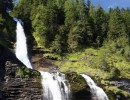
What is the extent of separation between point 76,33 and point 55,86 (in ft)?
109

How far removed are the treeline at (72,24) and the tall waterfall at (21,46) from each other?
3.02 m

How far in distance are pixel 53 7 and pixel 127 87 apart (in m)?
33.0

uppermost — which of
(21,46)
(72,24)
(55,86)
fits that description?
(72,24)

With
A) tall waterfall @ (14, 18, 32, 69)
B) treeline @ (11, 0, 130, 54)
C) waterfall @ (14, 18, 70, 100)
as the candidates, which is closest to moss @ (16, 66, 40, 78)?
waterfall @ (14, 18, 70, 100)

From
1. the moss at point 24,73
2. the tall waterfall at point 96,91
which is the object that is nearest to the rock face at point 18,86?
the moss at point 24,73

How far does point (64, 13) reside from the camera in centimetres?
9906

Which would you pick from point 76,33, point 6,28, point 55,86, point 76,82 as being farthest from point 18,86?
point 76,33

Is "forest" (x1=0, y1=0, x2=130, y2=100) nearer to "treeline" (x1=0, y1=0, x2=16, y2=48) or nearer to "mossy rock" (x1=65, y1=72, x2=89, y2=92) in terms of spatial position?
"treeline" (x1=0, y1=0, x2=16, y2=48)

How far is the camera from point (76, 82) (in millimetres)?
61438

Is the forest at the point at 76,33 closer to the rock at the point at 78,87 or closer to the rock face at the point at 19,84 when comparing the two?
the rock at the point at 78,87

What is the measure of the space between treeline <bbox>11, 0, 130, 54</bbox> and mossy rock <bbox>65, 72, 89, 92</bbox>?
23027mm

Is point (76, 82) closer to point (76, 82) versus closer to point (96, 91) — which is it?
point (76, 82)

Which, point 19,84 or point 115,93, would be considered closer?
point 19,84

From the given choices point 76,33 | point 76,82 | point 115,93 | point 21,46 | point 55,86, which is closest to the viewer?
point 55,86
